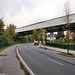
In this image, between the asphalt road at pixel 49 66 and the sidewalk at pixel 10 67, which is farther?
the asphalt road at pixel 49 66

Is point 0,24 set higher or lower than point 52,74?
higher

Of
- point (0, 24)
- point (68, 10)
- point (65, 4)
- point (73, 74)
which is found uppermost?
point (65, 4)

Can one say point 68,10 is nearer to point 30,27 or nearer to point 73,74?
point 73,74

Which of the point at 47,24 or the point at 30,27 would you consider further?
the point at 30,27

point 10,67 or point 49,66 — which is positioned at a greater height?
point 10,67

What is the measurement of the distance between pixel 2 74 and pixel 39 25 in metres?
35.1

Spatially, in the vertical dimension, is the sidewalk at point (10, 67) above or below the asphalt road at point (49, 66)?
above

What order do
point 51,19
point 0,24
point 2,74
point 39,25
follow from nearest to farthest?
point 2,74, point 0,24, point 51,19, point 39,25

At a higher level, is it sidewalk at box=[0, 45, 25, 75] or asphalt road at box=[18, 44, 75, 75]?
sidewalk at box=[0, 45, 25, 75]

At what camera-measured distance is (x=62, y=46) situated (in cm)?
2609

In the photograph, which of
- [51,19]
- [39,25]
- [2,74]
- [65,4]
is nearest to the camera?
[2,74]

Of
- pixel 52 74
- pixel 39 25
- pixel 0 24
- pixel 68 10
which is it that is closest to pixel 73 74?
pixel 52 74

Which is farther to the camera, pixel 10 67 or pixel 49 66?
pixel 49 66

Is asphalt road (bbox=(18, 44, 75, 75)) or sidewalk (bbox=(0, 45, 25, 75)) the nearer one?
sidewalk (bbox=(0, 45, 25, 75))
